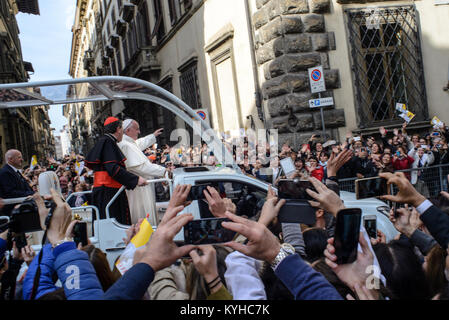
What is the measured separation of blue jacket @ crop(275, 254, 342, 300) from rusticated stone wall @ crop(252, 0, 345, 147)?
7358 mm

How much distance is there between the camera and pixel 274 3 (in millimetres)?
8672

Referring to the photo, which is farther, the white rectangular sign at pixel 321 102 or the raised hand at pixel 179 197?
the white rectangular sign at pixel 321 102

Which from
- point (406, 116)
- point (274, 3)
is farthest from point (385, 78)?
point (274, 3)

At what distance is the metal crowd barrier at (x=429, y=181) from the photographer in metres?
6.14

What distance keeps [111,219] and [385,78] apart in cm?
770

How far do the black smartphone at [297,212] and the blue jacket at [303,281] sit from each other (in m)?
0.27

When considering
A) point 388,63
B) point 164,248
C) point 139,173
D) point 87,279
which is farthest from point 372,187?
point 388,63

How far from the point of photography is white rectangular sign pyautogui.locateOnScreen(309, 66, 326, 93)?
8.30 meters

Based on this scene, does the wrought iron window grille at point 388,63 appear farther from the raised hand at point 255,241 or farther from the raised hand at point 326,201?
the raised hand at point 255,241

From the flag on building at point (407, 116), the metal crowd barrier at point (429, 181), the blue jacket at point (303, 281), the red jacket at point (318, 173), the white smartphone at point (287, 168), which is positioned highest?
the flag on building at point (407, 116)

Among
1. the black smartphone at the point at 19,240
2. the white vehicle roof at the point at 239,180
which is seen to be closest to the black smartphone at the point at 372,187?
the black smartphone at the point at 19,240

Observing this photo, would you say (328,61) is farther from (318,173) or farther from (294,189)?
(294,189)

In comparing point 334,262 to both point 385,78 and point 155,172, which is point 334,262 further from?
point 385,78

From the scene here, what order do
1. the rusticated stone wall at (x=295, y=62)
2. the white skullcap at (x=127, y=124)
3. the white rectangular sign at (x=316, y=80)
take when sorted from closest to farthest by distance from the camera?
the white skullcap at (x=127, y=124)
the white rectangular sign at (x=316, y=80)
the rusticated stone wall at (x=295, y=62)
